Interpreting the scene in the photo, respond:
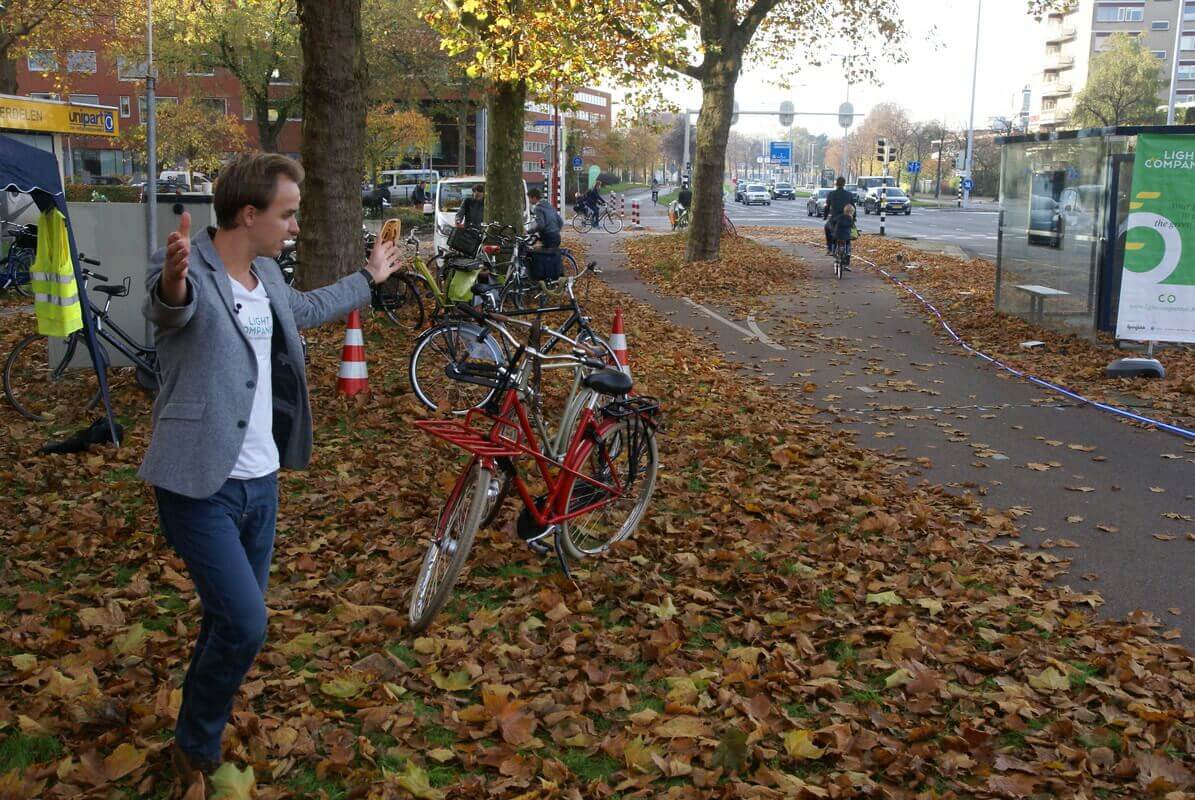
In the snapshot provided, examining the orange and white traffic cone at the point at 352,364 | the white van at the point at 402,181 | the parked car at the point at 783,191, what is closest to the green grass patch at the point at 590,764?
the orange and white traffic cone at the point at 352,364

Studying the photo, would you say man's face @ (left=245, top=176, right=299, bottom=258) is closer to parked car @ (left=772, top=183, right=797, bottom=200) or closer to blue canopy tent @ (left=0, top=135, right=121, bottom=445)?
blue canopy tent @ (left=0, top=135, right=121, bottom=445)

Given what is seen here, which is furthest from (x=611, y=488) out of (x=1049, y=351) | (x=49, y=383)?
(x=1049, y=351)

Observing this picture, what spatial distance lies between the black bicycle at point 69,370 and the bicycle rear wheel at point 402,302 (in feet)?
10.6

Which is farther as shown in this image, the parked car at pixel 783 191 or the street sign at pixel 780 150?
the street sign at pixel 780 150

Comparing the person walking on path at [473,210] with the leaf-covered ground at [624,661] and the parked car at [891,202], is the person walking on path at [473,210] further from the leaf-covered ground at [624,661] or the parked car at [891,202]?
the parked car at [891,202]

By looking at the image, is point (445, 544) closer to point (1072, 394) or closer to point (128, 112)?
point (1072, 394)

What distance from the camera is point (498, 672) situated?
461 centimetres

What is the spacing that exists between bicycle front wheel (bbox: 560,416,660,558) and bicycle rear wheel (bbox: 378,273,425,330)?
7478 mm

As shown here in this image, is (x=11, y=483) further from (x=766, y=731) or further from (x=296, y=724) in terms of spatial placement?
(x=766, y=731)

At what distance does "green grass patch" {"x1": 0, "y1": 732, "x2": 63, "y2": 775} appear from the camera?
3828 mm

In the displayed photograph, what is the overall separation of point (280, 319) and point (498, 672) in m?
1.85

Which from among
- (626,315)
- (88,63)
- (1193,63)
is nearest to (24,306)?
(626,315)

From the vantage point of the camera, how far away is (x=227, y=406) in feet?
10.6

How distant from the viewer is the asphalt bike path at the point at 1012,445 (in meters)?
6.03
